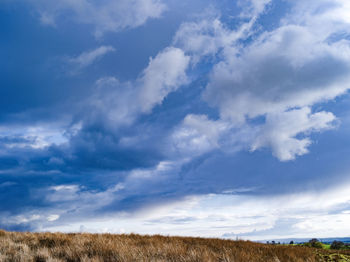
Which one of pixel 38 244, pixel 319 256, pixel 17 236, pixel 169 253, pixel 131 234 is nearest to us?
pixel 319 256

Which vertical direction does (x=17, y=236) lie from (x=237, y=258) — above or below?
above

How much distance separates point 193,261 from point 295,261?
2671 millimetres

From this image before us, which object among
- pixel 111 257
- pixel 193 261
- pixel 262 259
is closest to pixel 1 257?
pixel 111 257

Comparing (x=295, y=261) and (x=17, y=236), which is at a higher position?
(x=17, y=236)

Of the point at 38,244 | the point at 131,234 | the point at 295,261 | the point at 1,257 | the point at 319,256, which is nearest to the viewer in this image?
the point at 295,261

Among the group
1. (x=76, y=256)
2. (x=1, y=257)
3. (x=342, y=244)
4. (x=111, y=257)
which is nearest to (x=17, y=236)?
(x=1, y=257)

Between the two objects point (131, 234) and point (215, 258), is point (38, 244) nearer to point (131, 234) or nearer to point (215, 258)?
point (131, 234)

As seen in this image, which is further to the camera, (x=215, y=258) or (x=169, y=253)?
(x=169, y=253)

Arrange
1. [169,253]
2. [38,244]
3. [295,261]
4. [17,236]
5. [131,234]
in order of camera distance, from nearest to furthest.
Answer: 1. [295,261]
2. [169,253]
3. [38,244]
4. [17,236]
5. [131,234]

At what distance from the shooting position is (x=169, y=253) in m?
8.52

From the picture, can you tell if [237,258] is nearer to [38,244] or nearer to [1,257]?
[1,257]

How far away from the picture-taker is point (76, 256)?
9008mm

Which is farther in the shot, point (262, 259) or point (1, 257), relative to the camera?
point (1, 257)

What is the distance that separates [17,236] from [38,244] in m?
2.84
